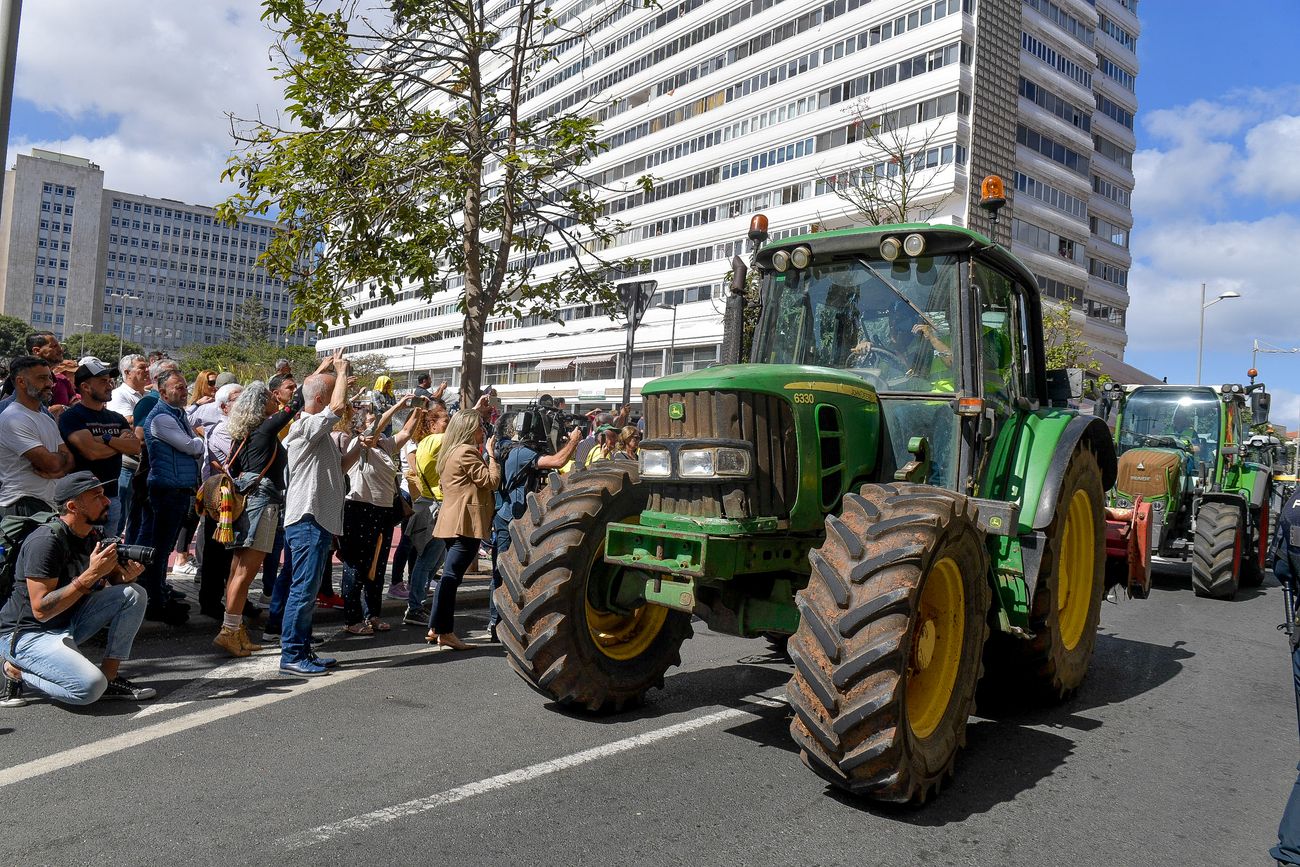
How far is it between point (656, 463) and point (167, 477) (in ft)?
14.6

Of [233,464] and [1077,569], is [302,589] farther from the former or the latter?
[1077,569]

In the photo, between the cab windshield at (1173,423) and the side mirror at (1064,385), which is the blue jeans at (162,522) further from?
the cab windshield at (1173,423)

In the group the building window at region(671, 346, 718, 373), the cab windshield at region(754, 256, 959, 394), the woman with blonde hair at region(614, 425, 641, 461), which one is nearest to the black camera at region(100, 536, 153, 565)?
the cab windshield at region(754, 256, 959, 394)

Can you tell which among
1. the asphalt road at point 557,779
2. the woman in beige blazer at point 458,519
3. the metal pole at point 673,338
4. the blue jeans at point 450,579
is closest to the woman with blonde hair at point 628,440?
the woman in beige blazer at point 458,519

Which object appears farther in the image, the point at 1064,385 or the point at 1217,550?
the point at 1217,550

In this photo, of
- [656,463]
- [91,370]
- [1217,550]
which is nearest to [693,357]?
[1217,550]

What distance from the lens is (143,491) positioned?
780 centimetres

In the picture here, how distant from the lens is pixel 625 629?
5703 mm

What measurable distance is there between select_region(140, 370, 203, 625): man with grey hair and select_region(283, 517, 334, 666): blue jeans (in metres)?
1.53

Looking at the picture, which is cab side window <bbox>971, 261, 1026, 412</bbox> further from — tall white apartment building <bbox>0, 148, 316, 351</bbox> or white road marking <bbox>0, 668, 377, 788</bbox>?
tall white apartment building <bbox>0, 148, 316, 351</bbox>

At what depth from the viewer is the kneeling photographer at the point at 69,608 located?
5230 mm

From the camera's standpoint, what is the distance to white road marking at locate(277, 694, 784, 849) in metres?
3.68

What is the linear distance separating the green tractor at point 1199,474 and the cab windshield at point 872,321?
688cm

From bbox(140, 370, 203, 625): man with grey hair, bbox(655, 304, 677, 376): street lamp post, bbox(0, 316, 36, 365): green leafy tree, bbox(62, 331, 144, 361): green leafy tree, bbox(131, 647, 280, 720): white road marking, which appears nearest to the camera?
bbox(131, 647, 280, 720): white road marking
